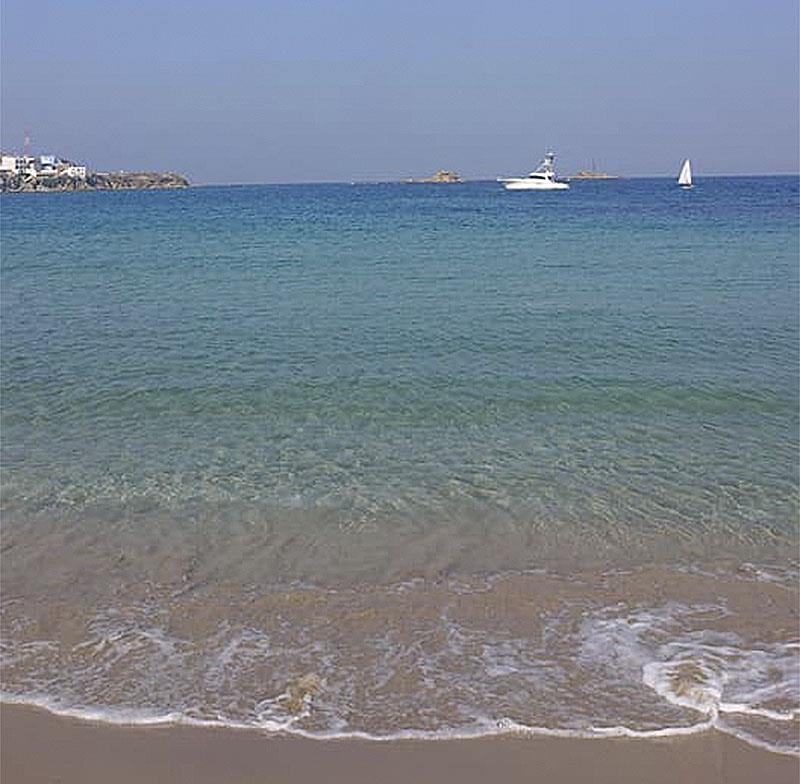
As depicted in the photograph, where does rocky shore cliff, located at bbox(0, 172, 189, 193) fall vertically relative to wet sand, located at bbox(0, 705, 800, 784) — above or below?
above

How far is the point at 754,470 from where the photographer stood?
34.8 feet

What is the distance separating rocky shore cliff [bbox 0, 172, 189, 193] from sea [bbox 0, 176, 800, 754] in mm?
131202

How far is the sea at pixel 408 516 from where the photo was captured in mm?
6258

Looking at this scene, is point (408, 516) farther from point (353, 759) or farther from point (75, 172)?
point (75, 172)

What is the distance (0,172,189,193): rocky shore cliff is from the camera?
140 m

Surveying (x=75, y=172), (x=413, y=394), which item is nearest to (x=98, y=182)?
(x=75, y=172)

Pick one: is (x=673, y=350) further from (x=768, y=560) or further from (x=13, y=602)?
(x=13, y=602)

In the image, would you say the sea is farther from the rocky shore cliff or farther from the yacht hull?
the rocky shore cliff

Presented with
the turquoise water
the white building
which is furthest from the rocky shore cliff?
the turquoise water

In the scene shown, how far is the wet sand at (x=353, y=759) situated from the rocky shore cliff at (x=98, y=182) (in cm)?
14418

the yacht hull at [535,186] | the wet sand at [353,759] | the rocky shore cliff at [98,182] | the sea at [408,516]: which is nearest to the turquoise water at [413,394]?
the sea at [408,516]

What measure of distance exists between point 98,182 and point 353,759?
541 ft

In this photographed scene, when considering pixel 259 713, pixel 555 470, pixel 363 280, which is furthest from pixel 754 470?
pixel 363 280

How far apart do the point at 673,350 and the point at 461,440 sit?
246 inches
